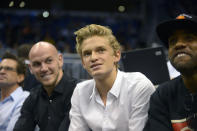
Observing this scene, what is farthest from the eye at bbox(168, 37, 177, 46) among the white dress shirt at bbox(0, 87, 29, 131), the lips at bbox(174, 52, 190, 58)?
the white dress shirt at bbox(0, 87, 29, 131)

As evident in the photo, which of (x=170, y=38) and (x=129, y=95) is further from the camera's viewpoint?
(x=129, y=95)

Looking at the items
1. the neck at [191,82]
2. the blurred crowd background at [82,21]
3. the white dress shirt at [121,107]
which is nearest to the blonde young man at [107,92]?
the white dress shirt at [121,107]

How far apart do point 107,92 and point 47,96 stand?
69cm

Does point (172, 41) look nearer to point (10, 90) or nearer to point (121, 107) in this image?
point (121, 107)

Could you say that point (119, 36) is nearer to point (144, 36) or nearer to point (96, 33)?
point (144, 36)

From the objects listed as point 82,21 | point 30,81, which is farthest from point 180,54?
point 82,21

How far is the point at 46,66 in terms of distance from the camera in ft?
9.19

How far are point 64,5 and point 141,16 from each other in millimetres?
3117

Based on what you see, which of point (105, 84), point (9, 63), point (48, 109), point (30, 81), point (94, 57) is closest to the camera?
point (94, 57)

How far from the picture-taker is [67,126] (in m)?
2.59

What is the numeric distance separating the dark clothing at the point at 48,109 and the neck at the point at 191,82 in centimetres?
106

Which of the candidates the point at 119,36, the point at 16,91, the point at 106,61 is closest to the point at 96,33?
the point at 106,61

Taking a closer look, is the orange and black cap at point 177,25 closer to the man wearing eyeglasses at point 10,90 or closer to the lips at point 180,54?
the lips at point 180,54

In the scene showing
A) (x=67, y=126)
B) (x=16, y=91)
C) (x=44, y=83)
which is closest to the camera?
(x=67, y=126)
